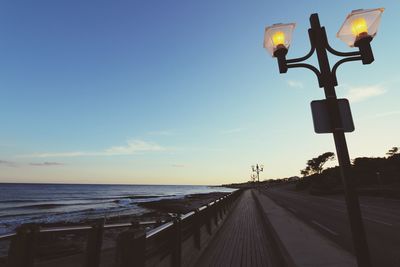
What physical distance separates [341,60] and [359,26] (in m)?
0.63

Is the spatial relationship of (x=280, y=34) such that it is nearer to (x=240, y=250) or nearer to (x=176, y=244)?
(x=176, y=244)

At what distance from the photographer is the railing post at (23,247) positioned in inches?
149

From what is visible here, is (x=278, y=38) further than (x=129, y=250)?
Yes

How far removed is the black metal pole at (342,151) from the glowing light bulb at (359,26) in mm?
463

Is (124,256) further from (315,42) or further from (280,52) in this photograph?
(315,42)

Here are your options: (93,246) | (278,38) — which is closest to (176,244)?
(93,246)

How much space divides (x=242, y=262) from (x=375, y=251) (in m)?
3.93

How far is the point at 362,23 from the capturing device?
4117 mm

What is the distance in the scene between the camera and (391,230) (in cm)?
1038

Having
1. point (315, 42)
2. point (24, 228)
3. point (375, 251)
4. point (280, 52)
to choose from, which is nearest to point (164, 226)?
point (24, 228)

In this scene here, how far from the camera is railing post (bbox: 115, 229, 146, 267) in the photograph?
10.1 ft

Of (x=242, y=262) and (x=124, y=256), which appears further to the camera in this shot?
(x=242, y=262)

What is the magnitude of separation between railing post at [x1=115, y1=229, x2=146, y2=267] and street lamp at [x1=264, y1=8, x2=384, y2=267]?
8.91 feet

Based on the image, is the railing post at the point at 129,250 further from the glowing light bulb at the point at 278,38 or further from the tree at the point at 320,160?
the tree at the point at 320,160
